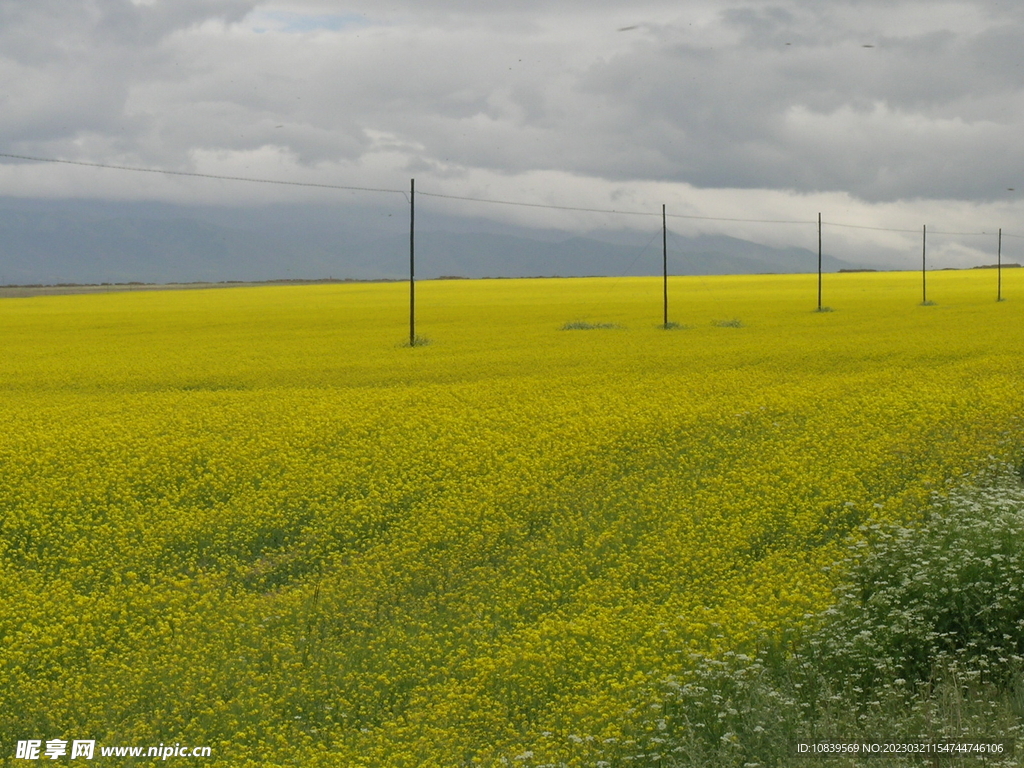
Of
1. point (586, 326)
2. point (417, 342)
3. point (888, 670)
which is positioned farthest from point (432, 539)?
point (586, 326)

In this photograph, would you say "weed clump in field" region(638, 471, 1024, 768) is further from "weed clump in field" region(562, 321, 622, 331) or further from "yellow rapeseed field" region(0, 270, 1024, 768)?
"weed clump in field" region(562, 321, 622, 331)

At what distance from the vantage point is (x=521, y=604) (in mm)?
13305

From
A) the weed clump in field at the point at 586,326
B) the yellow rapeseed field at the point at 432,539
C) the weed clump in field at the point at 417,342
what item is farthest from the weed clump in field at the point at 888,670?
the weed clump in field at the point at 586,326

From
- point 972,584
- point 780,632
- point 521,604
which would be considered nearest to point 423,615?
point 521,604

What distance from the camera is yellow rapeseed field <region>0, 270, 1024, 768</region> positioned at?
10.9 m

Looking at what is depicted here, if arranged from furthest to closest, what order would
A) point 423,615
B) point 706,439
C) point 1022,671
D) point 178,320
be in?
point 178,320, point 706,439, point 423,615, point 1022,671

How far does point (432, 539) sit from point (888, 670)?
23.5 ft

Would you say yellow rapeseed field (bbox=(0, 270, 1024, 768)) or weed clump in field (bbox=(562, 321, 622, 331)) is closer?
yellow rapeseed field (bbox=(0, 270, 1024, 768))

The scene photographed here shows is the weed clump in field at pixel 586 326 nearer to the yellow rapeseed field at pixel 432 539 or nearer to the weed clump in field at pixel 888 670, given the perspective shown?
the yellow rapeseed field at pixel 432 539

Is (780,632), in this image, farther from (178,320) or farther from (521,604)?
(178,320)

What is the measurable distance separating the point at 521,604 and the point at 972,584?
17.3ft

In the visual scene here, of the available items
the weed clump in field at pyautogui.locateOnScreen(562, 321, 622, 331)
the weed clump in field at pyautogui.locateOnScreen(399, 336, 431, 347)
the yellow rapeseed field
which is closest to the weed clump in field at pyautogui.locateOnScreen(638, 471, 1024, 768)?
the yellow rapeseed field

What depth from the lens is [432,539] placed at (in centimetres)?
1566

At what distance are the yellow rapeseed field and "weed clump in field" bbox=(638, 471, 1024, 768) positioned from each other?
506mm
